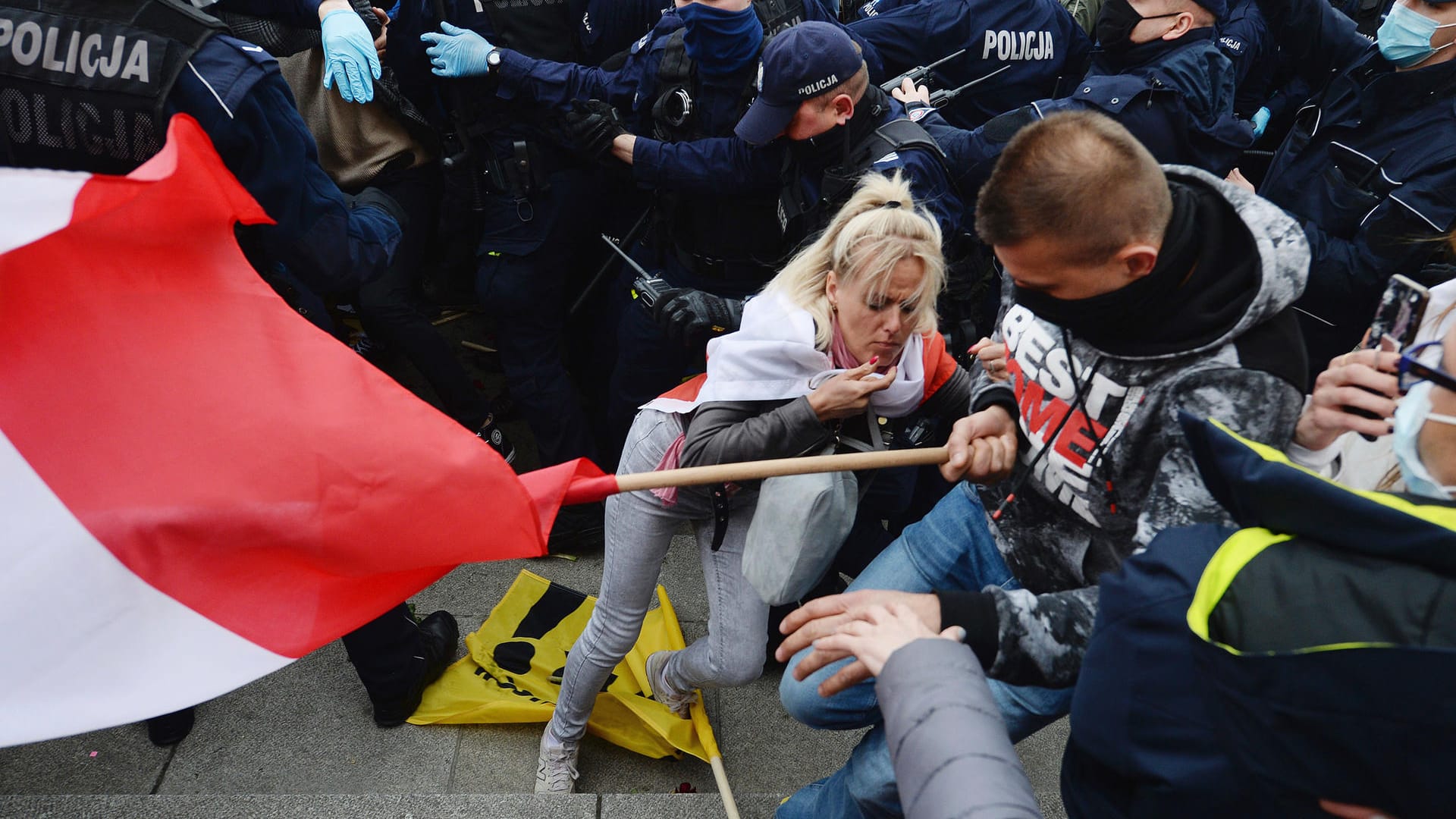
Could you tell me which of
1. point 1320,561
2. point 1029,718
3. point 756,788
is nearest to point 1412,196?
point 1029,718

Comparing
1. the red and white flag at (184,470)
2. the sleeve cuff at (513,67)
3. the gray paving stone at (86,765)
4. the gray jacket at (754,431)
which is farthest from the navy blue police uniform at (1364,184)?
the gray paving stone at (86,765)

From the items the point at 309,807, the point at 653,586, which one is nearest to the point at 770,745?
the point at 653,586

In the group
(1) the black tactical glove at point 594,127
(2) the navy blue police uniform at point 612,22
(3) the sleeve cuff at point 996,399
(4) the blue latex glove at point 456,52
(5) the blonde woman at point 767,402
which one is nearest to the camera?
(3) the sleeve cuff at point 996,399

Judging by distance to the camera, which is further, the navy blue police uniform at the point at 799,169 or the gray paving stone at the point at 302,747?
the navy blue police uniform at the point at 799,169

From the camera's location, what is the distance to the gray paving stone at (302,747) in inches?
118

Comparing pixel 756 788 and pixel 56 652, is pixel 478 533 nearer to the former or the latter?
pixel 56 652

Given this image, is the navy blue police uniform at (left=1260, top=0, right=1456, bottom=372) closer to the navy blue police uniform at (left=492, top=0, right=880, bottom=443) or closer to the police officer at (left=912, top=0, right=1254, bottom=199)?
Answer: the police officer at (left=912, top=0, right=1254, bottom=199)

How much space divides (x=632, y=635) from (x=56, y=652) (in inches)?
61.0

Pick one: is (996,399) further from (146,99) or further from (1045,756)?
(146,99)

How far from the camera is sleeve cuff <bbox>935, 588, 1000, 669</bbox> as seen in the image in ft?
5.75

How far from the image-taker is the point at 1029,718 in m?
2.19

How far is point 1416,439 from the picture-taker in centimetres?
134

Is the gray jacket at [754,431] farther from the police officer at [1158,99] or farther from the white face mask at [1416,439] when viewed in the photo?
the police officer at [1158,99]

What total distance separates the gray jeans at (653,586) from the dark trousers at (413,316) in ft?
5.22
